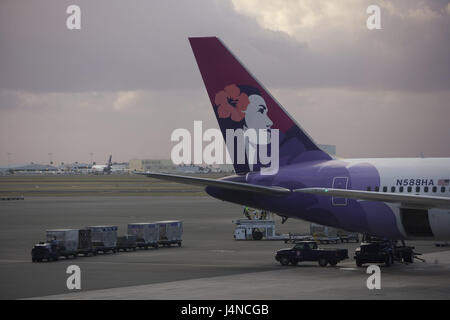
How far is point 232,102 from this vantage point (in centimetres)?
4531

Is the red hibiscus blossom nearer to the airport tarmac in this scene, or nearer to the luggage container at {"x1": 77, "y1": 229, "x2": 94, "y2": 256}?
the airport tarmac

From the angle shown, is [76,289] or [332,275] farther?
[332,275]

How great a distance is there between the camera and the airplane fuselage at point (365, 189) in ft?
133

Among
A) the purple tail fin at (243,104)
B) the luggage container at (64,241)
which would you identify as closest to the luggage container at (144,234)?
the luggage container at (64,241)

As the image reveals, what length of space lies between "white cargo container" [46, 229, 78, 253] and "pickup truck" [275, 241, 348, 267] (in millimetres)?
13654

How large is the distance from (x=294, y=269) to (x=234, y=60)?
12584 mm

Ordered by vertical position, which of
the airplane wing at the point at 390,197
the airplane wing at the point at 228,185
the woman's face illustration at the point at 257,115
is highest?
the woman's face illustration at the point at 257,115

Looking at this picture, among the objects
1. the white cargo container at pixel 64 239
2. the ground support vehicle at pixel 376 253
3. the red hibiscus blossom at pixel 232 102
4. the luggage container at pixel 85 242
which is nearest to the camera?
the ground support vehicle at pixel 376 253

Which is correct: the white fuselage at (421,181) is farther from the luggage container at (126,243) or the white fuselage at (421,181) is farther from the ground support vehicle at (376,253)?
the luggage container at (126,243)

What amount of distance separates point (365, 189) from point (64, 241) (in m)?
19.6

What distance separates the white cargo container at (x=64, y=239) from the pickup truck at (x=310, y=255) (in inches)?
538
